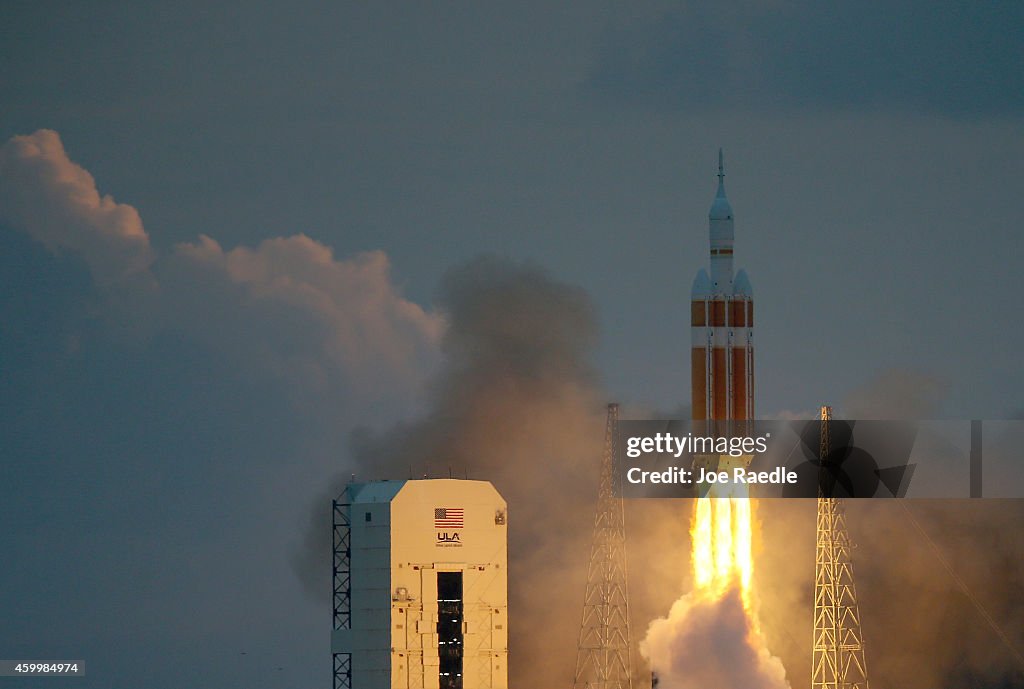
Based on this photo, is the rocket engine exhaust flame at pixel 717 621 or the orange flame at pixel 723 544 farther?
the orange flame at pixel 723 544

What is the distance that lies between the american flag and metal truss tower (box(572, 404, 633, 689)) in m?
6.23

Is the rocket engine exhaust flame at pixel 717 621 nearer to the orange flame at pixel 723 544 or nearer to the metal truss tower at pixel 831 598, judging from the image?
the orange flame at pixel 723 544

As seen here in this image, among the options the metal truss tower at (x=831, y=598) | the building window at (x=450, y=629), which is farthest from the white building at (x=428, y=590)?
the metal truss tower at (x=831, y=598)

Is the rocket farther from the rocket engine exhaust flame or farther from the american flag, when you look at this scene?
the american flag

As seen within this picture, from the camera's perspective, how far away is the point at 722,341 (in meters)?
111

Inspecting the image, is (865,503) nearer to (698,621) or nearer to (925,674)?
(925,674)

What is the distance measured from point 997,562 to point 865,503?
7.61m

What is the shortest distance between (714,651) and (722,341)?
41.3 ft

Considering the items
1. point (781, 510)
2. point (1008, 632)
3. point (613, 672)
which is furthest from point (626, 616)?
point (1008, 632)

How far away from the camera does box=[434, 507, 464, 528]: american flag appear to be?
112 metres

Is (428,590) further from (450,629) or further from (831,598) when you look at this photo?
(831,598)

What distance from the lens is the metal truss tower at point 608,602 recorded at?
375 ft

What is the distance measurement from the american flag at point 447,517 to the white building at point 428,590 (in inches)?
1.6

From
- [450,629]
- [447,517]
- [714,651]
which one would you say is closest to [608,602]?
[714,651]
